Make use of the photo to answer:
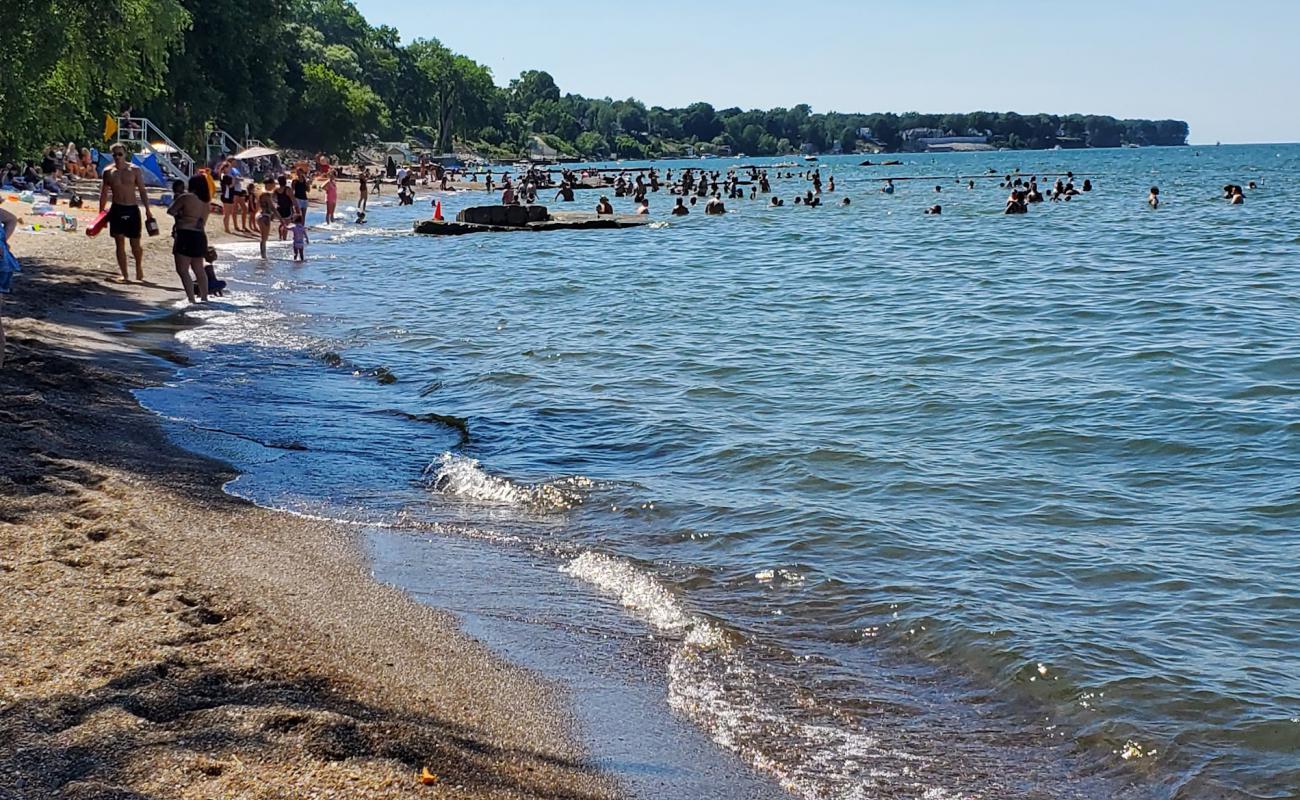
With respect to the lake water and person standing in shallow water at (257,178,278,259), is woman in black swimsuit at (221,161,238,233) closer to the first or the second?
person standing in shallow water at (257,178,278,259)

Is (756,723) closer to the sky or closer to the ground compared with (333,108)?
closer to the ground

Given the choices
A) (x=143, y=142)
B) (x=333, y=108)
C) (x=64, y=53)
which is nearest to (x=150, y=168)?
(x=143, y=142)

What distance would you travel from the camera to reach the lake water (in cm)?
533

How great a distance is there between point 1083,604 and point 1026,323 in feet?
36.7

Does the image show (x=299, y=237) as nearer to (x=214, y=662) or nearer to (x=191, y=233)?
(x=191, y=233)

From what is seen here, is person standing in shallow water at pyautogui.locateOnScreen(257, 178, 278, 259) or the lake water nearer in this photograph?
the lake water

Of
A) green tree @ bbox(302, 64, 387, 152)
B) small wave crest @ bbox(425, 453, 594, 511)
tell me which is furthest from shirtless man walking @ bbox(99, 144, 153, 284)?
green tree @ bbox(302, 64, 387, 152)

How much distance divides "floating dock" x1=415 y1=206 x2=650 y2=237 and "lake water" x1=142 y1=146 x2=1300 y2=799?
16.5m

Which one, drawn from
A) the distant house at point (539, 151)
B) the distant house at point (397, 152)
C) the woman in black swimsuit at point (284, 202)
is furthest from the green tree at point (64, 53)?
the distant house at point (539, 151)

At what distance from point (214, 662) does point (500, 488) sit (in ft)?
14.0

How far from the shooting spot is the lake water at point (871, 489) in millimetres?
5328

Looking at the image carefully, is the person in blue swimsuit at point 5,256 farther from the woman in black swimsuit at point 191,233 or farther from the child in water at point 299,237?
the child in water at point 299,237

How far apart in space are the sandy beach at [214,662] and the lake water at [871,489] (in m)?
0.67

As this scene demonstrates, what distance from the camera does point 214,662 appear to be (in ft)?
15.4
